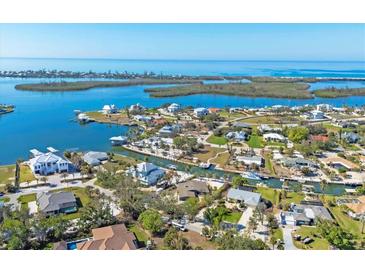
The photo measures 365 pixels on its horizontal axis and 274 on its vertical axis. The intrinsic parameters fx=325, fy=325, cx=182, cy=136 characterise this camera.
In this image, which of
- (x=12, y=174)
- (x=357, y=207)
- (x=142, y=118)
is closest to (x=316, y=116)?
(x=142, y=118)

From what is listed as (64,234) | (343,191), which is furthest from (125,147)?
(343,191)

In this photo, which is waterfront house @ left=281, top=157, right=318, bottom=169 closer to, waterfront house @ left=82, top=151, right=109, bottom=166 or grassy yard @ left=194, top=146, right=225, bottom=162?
grassy yard @ left=194, top=146, right=225, bottom=162

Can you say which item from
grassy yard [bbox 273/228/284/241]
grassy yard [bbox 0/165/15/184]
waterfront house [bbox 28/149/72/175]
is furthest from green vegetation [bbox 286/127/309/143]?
grassy yard [bbox 0/165/15/184]

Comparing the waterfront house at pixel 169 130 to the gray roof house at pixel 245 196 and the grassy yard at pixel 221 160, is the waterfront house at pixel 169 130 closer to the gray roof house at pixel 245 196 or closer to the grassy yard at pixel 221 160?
the grassy yard at pixel 221 160

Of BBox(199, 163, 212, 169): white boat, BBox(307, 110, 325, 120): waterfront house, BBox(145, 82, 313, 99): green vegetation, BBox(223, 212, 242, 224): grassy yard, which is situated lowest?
BBox(223, 212, 242, 224): grassy yard

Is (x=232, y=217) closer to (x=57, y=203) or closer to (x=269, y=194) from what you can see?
(x=269, y=194)

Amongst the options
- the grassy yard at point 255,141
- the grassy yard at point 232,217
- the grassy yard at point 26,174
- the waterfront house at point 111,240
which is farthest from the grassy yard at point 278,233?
the grassy yard at point 26,174
